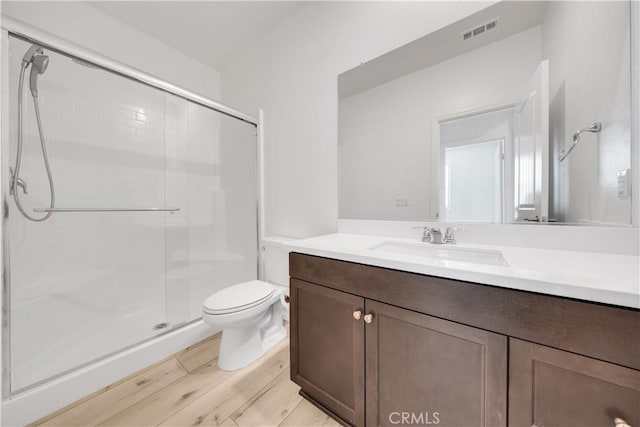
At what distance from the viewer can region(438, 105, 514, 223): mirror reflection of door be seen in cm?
102

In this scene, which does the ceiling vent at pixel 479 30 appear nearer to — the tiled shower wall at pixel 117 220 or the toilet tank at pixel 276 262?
the toilet tank at pixel 276 262

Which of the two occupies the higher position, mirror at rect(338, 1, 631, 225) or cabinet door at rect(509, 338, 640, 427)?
mirror at rect(338, 1, 631, 225)

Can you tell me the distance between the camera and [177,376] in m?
1.29

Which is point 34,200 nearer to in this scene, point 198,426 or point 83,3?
point 83,3

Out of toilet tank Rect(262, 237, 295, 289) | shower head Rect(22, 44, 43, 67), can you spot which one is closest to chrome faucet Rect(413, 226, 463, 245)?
toilet tank Rect(262, 237, 295, 289)

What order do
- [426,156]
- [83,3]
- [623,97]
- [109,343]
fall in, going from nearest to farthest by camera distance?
[623,97]
[426,156]
[109,343]
[83,3]

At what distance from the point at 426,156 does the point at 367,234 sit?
56 cm

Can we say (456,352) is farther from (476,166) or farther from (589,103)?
(589,103)

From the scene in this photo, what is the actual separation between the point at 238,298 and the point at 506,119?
1.65m

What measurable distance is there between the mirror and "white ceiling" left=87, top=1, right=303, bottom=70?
1.09m

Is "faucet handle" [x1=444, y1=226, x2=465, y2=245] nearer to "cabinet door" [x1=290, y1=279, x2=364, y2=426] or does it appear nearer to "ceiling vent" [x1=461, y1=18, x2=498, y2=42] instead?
"cabinet door" [x1=290, y1=279, x2=364, y2=426]

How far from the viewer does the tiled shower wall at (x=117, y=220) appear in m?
1.44

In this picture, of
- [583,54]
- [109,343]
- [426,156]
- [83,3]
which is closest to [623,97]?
[583,54]

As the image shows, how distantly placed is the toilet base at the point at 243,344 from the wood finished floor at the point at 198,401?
43 mm
